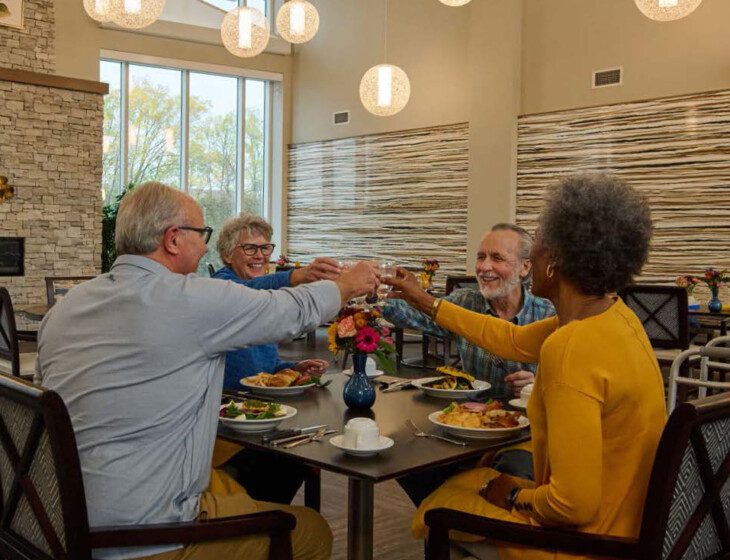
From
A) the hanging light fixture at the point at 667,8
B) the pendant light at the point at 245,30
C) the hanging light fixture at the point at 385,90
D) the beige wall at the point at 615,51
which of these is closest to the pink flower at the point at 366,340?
the hanging light fixture at the point at 667,8

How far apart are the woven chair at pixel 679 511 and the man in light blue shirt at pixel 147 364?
606 mm

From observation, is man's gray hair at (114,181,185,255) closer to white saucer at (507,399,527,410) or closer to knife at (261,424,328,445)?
knife at (261,424,328,445)

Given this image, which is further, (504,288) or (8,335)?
(8,335)

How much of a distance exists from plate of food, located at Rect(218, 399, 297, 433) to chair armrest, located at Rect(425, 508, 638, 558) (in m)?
0.61

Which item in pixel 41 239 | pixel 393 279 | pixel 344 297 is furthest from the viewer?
pixel 41 239

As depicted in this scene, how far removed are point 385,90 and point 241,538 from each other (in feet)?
22.7

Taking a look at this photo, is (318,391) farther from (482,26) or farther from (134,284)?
(482,26)

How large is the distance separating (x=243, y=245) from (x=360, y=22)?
830cm

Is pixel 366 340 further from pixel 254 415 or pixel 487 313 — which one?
pixel 487 313

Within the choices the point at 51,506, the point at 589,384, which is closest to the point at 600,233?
the point at 589,384

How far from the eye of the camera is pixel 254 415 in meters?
2.36

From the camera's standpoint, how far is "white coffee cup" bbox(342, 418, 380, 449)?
2.05 metres

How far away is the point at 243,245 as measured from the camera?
3.58m

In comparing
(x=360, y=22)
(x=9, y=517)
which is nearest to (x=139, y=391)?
(x=9, y=517)
